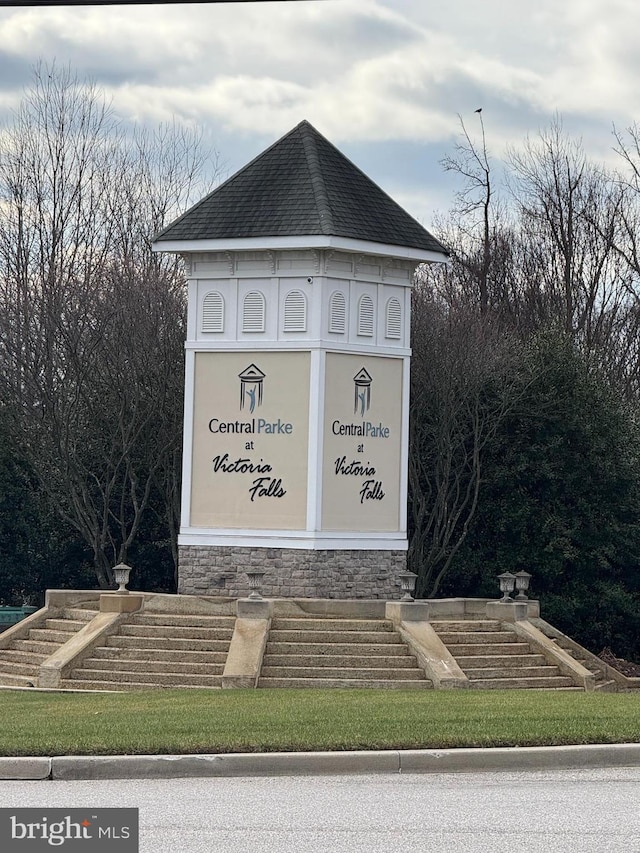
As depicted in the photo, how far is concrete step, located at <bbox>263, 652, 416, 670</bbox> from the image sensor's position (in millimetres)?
23047

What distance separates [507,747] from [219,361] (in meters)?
15.3

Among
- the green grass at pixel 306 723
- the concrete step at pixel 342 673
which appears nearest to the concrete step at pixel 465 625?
the concrete step at pixel 342 673

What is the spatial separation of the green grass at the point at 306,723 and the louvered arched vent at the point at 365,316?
1030cm

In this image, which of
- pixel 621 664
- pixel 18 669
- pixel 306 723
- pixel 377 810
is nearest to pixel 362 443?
pixel 18 669

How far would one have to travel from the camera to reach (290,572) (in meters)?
26.0

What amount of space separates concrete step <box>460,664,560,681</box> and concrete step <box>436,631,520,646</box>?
37.7 inches

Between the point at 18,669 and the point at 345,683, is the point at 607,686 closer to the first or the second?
the point at 345,683

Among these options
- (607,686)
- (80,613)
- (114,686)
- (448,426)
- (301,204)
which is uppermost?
(301,204)

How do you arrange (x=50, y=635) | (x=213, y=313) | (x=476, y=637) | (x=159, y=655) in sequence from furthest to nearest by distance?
(x=213, y=313), (x=50, y=635), (x=476, y=637), (x=159, y=655)

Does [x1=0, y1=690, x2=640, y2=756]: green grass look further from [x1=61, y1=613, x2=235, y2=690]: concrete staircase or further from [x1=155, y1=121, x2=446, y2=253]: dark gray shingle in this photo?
[x1=155, y1=121, x2=446, y2=253]: dark gray shingle

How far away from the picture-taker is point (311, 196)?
2725 centimetres

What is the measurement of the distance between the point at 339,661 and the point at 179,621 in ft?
10.8

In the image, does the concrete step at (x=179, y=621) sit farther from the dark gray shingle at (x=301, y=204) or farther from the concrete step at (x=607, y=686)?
the dark gray shingle at (x=301, y=204)

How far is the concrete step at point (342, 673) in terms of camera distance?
A: 22578 millimetres
